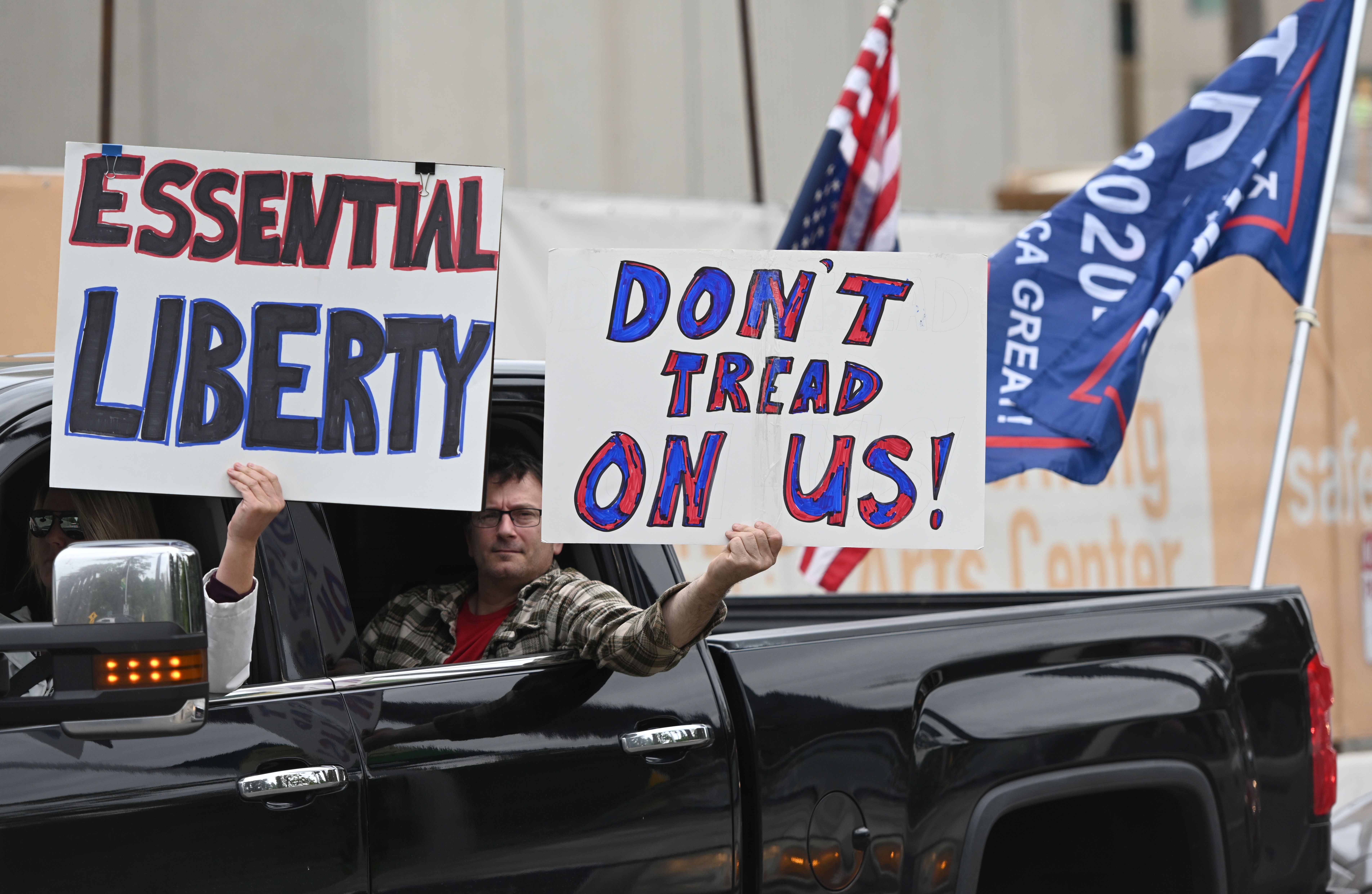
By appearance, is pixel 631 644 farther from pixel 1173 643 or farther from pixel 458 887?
pixel 1173 643

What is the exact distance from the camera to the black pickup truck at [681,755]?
2264mm

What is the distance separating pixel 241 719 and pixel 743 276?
1171 millimetres

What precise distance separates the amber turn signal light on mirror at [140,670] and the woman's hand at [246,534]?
0.48m

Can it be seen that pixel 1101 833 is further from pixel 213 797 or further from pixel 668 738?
pixel 213 797

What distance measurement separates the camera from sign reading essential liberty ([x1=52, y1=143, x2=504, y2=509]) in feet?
8.15

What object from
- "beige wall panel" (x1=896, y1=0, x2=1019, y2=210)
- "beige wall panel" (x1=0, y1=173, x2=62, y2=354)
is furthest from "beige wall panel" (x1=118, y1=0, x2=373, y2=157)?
"beige wall panel" (x1=896, y1=0, x2=1019, y2=210)

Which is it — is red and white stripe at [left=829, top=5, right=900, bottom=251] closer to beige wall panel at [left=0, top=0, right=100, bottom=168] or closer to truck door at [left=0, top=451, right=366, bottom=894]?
truck door at [left=0, top=451, right=366, bottom=894]

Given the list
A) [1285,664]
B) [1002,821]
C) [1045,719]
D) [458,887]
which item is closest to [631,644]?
[458,887]

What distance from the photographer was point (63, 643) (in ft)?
6.15

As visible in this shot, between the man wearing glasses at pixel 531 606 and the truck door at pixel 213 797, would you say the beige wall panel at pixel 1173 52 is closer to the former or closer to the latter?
the man wearing glasses at pixel 531 606

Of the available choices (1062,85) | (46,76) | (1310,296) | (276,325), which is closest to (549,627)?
(276,325)

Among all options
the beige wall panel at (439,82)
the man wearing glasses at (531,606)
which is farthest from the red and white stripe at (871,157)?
the beige wall panel at (439,82)

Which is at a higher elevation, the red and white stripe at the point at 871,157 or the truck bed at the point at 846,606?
the red and white stripe at the point at 871,157

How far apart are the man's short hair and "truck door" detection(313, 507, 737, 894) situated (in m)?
0.46
